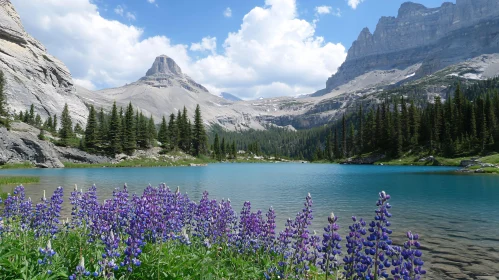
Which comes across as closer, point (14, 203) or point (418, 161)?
point (14, 203)

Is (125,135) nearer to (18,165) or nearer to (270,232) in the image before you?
(18,165)

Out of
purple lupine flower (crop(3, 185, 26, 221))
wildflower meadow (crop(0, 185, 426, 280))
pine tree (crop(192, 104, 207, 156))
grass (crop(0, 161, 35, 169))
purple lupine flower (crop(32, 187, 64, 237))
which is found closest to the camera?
wildflower meadow (crop(0, 185, 426, 280))

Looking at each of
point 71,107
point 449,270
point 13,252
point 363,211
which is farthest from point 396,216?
point 71,107

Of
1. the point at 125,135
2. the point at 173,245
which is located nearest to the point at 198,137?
the point at 125,135

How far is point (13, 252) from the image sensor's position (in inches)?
258

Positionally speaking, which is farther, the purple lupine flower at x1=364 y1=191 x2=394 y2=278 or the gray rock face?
the gray rock face

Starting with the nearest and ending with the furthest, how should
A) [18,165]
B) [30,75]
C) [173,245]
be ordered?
[173,245] → [18,165] → [30,75]

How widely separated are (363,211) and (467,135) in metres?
98.1

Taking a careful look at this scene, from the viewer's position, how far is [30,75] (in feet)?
520

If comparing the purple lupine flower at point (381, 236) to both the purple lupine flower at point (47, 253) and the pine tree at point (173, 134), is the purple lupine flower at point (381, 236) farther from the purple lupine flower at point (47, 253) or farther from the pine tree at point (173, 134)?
the pine tree at point (173, 134)

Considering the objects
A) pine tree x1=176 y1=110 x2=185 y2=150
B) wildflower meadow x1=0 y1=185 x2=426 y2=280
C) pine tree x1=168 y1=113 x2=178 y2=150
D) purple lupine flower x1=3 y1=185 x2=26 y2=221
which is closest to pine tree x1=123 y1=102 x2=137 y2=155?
pine tree x1=168 y1=113 x2=178 y2=150

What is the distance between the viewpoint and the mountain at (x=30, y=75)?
473 ft

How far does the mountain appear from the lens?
473ft

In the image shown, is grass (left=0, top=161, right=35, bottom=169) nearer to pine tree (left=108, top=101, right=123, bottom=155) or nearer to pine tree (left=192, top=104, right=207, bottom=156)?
pine tree (left=108, top=101, right=123, bottom=155)
